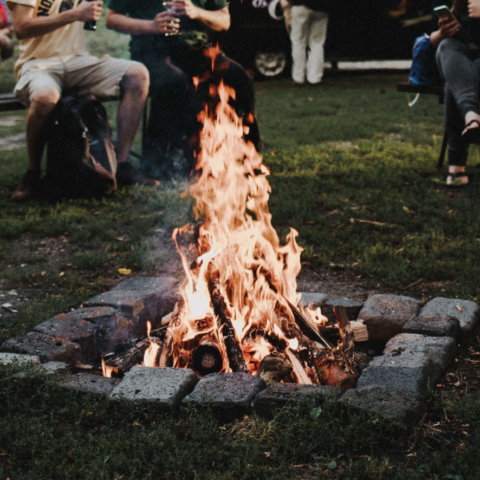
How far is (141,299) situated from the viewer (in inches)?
142

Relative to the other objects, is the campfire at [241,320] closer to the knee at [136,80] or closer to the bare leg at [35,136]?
the bare leg at [35,136]

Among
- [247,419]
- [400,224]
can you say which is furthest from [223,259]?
[400,224]

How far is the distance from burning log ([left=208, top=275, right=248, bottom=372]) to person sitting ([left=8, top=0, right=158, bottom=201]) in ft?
10.1

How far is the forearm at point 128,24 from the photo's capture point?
5.75m

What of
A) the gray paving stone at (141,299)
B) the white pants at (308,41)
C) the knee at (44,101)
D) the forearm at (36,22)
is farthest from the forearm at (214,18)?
the white pants at (308,41)

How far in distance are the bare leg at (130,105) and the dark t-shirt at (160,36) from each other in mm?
392

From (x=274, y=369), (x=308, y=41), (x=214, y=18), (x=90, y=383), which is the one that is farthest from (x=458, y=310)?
(x=308, y=41)

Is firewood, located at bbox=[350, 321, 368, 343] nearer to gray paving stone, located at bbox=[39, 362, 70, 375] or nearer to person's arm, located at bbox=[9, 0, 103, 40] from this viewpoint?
gray paving stone, located at bbox=[39, 362, 70, 375]

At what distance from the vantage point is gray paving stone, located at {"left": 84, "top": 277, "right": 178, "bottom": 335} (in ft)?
11.7

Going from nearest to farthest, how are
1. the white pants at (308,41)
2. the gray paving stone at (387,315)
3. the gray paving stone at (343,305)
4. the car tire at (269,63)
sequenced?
the gray paving stone at (387,315)
the gray paving stone at (343,305)
the white pants at (308,41)
the car tire at (269,63)

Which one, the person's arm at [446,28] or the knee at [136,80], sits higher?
the person's arm at [446,28]

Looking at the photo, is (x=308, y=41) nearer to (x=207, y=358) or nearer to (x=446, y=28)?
(x=446, y=28)

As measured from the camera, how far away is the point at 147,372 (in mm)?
2777

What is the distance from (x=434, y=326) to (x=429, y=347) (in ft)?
0.73
